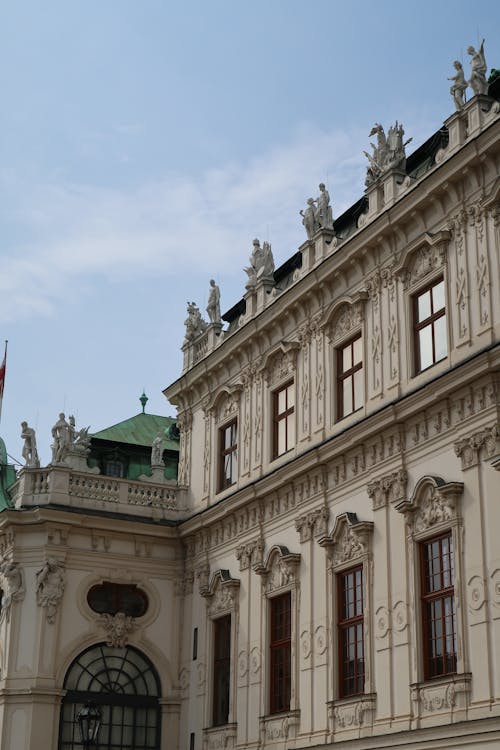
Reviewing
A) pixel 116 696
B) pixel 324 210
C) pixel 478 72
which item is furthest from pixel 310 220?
pixel 116 696

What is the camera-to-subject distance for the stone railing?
28219mm

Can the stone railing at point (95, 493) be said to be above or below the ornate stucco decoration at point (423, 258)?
below

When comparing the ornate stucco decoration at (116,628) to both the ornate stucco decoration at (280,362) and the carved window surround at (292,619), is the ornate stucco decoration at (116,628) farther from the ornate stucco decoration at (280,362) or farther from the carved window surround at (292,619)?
the ornate stucco decoration at (280,362)

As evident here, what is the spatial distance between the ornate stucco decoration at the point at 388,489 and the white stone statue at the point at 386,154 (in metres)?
6.21

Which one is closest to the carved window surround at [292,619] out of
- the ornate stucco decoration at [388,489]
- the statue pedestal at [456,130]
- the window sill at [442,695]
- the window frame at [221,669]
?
the window frame at [221,669]

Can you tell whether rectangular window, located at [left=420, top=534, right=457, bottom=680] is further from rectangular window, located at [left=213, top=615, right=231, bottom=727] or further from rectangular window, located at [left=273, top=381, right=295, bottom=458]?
rectangular window, located at [left=213, top=615, right=231, bottom=727]

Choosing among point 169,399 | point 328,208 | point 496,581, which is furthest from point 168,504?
point 496,581

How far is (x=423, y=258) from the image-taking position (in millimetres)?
21547

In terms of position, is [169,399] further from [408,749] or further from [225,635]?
[408,749]

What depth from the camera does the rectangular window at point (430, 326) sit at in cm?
2072

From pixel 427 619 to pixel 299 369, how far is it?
295 inches

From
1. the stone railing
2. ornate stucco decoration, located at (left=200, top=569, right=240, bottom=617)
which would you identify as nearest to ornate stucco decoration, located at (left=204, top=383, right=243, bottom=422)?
the stone railing

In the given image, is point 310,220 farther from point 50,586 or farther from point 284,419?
point 50,586

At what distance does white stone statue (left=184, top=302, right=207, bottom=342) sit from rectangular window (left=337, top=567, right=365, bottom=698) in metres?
10.8
